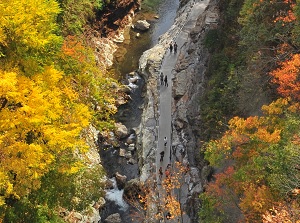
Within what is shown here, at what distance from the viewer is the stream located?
28.2 m

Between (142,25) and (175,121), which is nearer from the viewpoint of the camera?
(175,121)

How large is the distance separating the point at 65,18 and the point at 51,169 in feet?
60.9

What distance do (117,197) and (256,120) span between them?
1597 cm

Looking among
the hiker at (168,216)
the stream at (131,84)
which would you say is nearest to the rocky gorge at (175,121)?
the stream at (131,84)

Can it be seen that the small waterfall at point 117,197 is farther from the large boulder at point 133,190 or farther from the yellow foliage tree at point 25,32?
the yellow foliage tree at point 25,32

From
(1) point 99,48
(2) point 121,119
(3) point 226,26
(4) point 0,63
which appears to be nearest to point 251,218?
(4) point 0,63

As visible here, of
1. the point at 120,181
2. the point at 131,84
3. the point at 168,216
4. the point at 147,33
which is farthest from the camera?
the point at 147,33

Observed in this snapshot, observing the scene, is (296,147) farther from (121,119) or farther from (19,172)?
(121,119)

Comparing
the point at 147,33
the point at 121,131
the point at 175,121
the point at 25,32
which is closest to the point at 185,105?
the point at 175,121

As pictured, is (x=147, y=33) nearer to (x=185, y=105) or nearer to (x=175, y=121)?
(x=185, y=105)

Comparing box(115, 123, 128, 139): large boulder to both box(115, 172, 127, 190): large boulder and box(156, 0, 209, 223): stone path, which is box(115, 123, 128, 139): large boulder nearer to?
box(156, 0, 209, 223): stone path

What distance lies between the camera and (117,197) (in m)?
28.6

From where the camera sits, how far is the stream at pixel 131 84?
92.4 feet

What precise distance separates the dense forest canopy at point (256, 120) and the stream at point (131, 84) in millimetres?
9406
